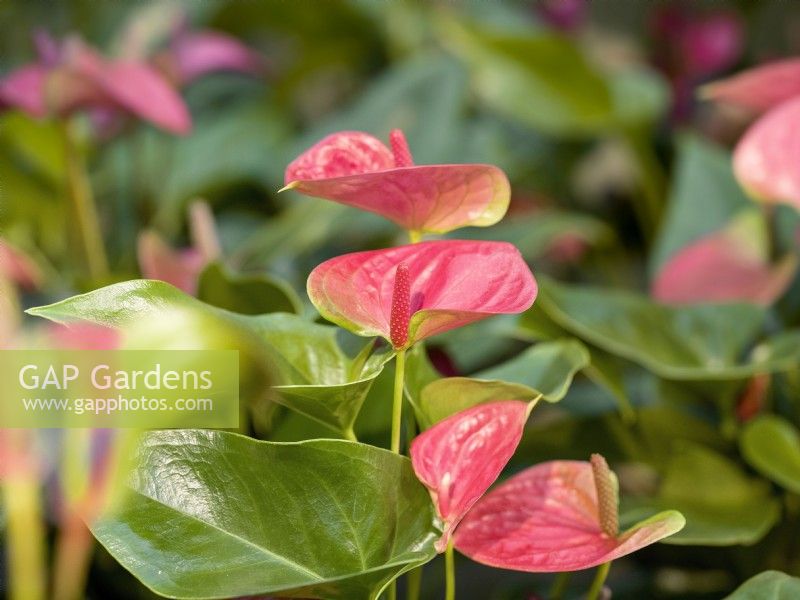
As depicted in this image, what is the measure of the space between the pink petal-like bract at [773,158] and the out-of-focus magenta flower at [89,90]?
37cm

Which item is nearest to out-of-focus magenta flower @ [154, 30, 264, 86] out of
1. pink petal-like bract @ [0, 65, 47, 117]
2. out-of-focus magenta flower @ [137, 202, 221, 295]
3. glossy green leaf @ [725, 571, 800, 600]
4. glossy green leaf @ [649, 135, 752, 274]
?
pink petal-like bract @ [0, 65, 47, 117]

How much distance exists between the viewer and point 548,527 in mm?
360

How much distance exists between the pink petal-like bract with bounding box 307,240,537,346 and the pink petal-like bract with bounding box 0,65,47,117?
0.39 meters

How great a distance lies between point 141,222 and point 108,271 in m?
0.15

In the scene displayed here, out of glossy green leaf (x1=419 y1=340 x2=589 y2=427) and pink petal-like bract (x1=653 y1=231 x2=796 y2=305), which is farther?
pink petal-like bract (x1=653 y1=231 x2=796 y2=305)

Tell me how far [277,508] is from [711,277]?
16.9 inches

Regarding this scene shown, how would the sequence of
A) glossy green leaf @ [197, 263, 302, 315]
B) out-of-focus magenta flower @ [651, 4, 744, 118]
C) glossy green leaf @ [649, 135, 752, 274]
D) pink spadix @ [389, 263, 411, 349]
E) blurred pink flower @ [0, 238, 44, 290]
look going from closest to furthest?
pink spadix @ [389, 263, 411, 349] → glossy green leaf @ [197, 263, 302, 315] → blurred pink flower @ [0, 238, 44, 290] → glossy green leaf @ [649, 135, 752, 274] → out-of-focus magenta flower @ [651, 4, 744, 118]

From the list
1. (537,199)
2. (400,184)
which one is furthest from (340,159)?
(537,199)

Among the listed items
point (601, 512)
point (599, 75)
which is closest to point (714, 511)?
point (601, 512)

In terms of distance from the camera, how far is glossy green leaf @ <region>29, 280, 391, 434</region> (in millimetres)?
316

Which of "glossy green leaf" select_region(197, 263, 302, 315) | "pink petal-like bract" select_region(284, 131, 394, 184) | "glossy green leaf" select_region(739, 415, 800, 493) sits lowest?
"glossy green leaf" select_region(739, 415, 800, 493)

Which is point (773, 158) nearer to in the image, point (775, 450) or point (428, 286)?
point (775, 450)

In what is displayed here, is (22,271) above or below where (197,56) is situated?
below

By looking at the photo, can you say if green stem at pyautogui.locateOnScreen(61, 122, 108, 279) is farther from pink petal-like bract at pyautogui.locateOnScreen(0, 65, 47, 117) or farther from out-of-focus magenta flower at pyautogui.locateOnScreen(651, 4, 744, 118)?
out-of-focus magenta flower at pyautogui.locateOnScreen(651, 4, 744, 118)
